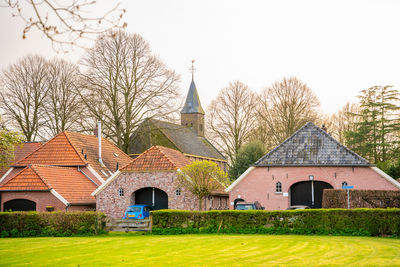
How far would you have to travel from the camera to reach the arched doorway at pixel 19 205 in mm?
31828

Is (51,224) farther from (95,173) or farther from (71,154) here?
(71,154)

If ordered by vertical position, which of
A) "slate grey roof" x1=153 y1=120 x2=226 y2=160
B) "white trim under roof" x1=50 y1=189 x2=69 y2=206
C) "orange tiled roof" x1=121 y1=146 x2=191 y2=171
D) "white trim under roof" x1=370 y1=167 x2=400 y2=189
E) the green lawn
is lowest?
the green lawn

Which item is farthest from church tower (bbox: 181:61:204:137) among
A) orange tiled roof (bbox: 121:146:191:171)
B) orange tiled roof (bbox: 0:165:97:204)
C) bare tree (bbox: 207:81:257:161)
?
orange tiled roof (bbox: 121:146:191:171)

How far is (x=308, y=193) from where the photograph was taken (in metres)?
30.9

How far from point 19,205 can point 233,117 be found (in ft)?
89.9

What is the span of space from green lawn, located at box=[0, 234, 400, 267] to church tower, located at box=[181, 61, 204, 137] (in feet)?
171

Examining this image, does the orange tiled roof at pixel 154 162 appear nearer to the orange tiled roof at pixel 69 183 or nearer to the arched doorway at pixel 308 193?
the orange tiled roof at pixel 69 183

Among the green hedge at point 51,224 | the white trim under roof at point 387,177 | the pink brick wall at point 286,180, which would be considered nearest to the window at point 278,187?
the pink brick wall at point 286,180

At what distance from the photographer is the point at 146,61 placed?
4150 cm

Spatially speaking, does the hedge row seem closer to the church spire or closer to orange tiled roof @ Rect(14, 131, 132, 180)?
orange tiled roof @ Rect(14, 131, 132, 180)

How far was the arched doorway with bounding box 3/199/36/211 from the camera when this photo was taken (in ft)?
104

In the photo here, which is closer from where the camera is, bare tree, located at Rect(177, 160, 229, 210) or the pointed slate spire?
bare tree, located at Rect(177, 160, 229, 210)

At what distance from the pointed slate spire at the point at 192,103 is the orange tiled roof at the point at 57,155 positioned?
3446 cm

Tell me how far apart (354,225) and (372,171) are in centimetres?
847
